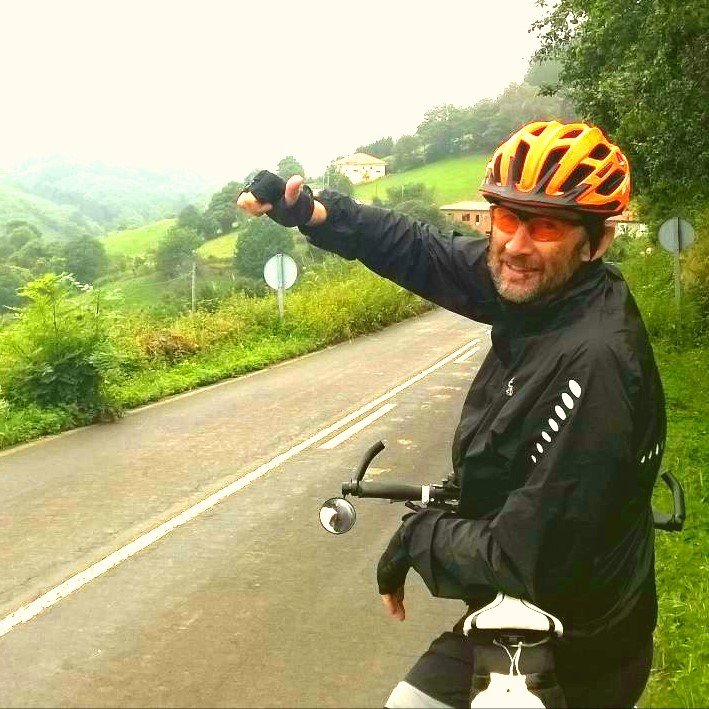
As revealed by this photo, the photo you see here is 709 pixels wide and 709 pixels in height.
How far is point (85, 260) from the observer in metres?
51.1

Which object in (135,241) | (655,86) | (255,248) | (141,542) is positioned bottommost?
(135,241)

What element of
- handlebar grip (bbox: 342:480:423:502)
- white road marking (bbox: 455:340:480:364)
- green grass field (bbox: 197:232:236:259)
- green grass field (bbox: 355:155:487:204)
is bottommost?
white road marking (bbox: 455:340:480:364)

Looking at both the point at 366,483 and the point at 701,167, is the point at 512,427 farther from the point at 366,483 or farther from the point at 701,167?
the point at 701,167

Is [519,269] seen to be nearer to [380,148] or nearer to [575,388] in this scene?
[575,388]

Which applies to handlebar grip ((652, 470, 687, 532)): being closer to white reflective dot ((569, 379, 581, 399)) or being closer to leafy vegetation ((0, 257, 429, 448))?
white reflective dot ((569, 379, 581, 399))

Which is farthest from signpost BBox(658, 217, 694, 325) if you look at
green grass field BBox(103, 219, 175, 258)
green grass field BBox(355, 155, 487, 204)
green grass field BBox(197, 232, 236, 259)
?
green grass field BBox(103, 219, 175, 258)

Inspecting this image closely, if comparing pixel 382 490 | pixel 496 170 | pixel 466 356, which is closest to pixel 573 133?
pixel 496 170

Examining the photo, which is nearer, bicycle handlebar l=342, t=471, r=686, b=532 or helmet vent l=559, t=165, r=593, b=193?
helmet vent l=559, t=165, r=593, b=193

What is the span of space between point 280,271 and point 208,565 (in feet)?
49.3

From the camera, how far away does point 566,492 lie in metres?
1.88

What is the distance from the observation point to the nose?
7.18 ft

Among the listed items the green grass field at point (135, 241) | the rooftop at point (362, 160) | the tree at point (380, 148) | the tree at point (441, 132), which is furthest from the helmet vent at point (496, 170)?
the green grass field at point (135, 241)

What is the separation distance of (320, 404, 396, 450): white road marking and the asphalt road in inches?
3.6

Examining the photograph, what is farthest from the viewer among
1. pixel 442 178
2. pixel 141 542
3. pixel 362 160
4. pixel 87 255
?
pixel 362 160
